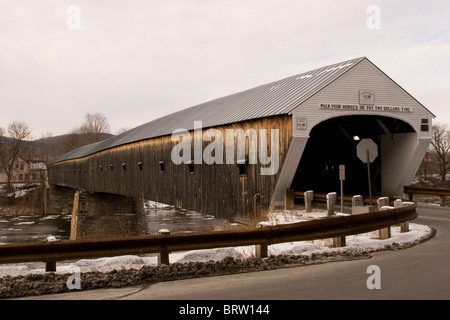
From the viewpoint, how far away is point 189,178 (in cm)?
1839

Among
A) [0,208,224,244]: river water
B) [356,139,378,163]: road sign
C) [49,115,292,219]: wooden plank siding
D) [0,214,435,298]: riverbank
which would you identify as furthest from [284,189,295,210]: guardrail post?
[0,208,224,244]: river water

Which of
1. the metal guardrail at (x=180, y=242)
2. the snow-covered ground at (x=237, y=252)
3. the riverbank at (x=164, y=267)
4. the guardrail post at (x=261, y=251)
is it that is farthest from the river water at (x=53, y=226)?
the guardrail post at (x=261, y=251)

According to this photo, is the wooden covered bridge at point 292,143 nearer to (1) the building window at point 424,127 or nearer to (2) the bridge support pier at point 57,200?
(1) the building window at point 424,127

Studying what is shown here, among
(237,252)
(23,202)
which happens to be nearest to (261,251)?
(237,252)

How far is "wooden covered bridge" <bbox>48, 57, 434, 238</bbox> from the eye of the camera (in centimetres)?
1320

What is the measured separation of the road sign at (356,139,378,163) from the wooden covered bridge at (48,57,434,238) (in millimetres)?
873

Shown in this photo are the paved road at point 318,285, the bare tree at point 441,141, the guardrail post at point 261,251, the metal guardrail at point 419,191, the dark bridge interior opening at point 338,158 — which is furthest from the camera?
the bare tree at point 441,141

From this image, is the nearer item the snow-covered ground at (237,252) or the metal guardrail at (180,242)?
the metal guardrail at (180,242)

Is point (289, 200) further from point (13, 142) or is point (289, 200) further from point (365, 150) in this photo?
point (13, 142)

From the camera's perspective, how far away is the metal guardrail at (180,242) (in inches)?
237

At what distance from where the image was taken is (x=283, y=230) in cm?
732

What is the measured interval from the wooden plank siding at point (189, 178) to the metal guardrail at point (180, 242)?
501 centimetres

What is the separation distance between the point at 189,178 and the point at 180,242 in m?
11.8

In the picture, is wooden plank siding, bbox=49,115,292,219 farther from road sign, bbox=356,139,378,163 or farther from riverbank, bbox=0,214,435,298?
riverbank, bbox=0,214,435,298
